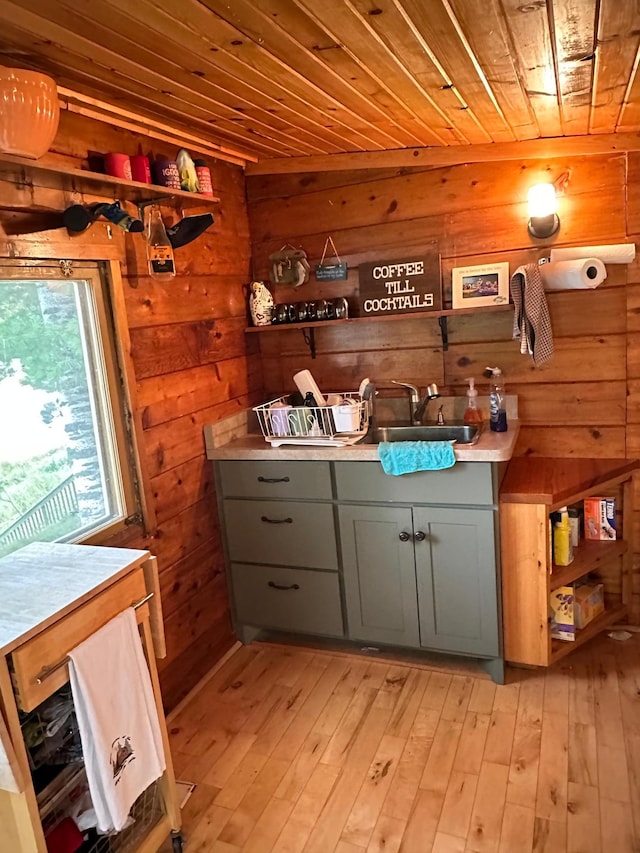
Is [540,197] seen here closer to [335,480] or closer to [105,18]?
[335,480]

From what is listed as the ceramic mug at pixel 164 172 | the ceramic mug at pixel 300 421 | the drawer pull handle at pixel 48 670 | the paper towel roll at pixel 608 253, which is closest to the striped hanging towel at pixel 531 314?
the paper towel roll at pixel 608 253

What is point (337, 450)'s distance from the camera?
2.52 m

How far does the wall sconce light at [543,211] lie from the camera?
2.53 meters

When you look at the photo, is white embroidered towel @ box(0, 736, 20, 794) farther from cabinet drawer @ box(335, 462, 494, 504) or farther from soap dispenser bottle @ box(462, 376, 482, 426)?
soap dispenser bottle @ box(462, 376, 482, 426)

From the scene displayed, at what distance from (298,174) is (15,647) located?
7.59ft

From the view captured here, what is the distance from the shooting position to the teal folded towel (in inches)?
91.7

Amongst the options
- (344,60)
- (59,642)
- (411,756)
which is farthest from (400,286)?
(59,642)

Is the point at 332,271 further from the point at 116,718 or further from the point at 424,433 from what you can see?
the point at 116,718

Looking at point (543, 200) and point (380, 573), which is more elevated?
point (543, 200)

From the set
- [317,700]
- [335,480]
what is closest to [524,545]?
[335,480]

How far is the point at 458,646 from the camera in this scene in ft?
8.27

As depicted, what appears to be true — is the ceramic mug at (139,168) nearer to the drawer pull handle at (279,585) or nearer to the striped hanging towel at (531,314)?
the striped hanging towel at (531,314)

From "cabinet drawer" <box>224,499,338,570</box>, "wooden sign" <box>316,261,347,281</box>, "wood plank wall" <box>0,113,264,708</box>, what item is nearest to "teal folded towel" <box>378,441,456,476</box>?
"cabinet drawer" <box>224,499,338,570</box>

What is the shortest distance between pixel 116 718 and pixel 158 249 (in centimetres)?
149
